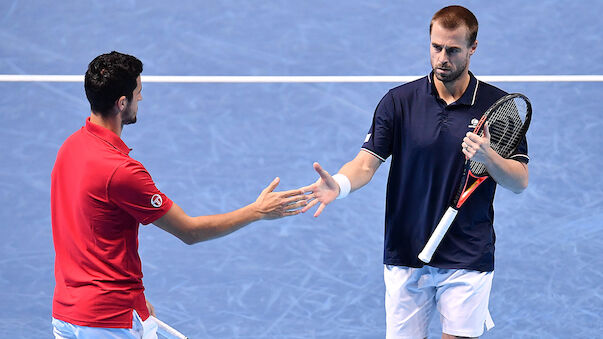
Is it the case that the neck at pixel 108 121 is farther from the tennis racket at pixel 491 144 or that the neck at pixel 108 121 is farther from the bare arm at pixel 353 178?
the tennis racket at pixel 491 144

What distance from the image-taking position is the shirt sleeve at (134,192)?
3.85 meters

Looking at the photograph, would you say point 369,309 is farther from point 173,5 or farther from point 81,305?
point 173,5

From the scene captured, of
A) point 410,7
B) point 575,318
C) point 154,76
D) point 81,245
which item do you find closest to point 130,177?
point 81,245

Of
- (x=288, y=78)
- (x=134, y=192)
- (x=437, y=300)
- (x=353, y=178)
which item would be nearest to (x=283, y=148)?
(x=288, y=78)

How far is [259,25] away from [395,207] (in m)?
4.11

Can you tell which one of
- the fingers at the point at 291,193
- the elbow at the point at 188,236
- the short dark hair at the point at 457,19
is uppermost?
the short dark hair at the point at 457,19

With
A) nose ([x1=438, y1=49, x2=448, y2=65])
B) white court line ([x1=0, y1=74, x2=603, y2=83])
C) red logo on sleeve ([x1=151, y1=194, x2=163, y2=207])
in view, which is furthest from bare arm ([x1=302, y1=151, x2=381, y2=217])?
white court line ([x1=0, y1=74, x2=603, y2=83])

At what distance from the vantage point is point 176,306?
6160mm

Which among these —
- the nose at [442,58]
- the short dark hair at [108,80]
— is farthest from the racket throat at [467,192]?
the short dark hair at [108,80]

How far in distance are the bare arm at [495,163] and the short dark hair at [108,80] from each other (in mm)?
1643

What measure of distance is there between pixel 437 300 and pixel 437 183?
670mm

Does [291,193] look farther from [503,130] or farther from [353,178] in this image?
[503,130]

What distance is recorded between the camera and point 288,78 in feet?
25.9

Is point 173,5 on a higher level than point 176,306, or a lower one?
higher
